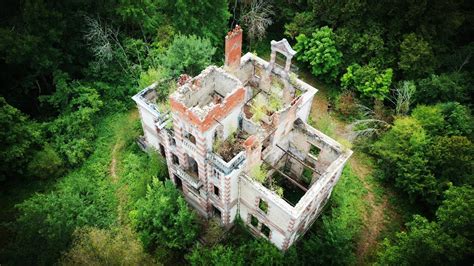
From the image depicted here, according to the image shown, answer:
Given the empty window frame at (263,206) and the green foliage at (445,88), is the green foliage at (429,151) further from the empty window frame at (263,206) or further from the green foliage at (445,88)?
the empty window frame at (263,206)

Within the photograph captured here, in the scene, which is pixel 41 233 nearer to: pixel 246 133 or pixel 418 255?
pixel 246 133

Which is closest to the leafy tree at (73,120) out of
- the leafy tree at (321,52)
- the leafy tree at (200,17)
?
the leafy tree at (200,17)

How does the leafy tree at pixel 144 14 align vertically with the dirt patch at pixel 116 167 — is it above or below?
above

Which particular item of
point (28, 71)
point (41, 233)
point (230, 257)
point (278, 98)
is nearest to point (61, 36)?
point (28, 71)

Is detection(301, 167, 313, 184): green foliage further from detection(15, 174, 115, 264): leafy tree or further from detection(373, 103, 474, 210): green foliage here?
detection(15, 174, 115, 264): leafy tree

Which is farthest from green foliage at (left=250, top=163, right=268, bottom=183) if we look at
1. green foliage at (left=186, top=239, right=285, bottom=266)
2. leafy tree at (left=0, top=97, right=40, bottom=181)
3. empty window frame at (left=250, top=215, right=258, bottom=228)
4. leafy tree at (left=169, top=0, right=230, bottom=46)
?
leafy tree at (left=0, top=97, right=40, bottom=181)
